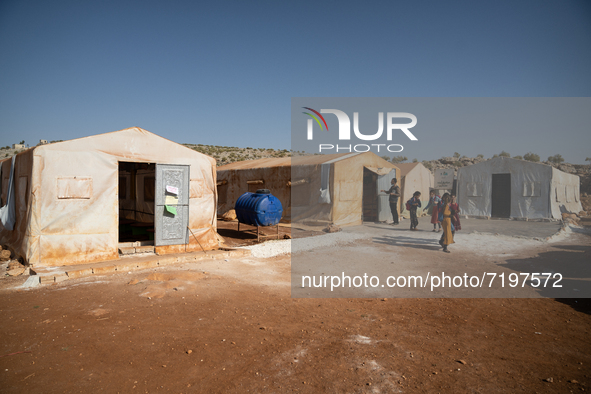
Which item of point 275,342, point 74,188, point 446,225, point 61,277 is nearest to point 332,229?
point 446,225

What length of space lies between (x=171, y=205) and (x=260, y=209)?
11.3 ft

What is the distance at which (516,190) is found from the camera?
14.2 metres

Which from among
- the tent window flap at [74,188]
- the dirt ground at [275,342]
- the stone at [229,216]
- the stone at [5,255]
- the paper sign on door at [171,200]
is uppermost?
the tent window flap at [74,188]

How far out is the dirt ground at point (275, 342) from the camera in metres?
3.05

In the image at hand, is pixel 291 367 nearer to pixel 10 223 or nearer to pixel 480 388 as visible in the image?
pixel 480 388

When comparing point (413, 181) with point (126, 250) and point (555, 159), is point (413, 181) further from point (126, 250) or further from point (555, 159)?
point (126, 250)

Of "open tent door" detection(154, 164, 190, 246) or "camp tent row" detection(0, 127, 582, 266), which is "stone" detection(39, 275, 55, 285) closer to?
"camp tent row" detection(0, 127, 582, 266)

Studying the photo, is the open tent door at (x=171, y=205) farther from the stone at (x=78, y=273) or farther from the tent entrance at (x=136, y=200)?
the tent entrance at (x=136, y=200)

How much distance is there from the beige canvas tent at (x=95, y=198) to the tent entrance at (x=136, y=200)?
2.74 meters

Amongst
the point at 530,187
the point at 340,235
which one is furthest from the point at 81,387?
the point at 530,187

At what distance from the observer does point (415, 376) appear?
3.14m

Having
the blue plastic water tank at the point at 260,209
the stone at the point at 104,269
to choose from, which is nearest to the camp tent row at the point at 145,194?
the stone at the point at 104,269

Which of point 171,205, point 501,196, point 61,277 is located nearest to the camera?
point 61,277

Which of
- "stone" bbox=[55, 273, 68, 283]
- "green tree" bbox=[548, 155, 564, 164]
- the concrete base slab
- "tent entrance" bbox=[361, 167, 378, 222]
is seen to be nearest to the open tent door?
the concrete base slab
